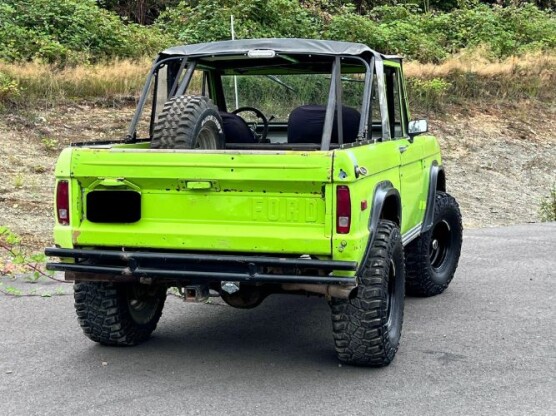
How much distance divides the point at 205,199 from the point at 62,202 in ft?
2.98

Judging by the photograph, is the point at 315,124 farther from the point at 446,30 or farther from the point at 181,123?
the point at 446,30

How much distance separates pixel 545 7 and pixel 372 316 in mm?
28157

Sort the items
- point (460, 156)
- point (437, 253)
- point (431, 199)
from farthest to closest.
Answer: point (460, 156), point (437, 253), point (431, 199)

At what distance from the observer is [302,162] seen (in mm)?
5059

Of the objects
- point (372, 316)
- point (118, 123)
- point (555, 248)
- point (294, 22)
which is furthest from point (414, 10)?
point (372, 316)

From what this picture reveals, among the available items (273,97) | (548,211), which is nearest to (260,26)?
(548,211)

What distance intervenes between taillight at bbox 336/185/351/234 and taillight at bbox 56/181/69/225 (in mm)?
1665

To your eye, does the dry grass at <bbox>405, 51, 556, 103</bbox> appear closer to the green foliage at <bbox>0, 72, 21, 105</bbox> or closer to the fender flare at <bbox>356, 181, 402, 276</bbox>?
the green foliage at <bbox>0, 72, 21, 105</bbox>

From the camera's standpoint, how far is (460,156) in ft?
58.2

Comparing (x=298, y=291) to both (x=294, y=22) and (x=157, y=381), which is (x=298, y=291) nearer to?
(x=157, y=381)

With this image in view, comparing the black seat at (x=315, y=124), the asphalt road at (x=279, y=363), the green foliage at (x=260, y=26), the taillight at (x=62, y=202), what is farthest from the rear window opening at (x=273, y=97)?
the green foliage at (x=260, y=26)

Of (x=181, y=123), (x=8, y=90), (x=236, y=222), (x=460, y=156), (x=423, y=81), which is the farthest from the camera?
(x=423, y=81)

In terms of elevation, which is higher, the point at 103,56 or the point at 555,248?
the point at 103,56

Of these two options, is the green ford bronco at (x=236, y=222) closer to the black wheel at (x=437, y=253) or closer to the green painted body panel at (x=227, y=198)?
the green painted body panel at (x=227, y=198)
